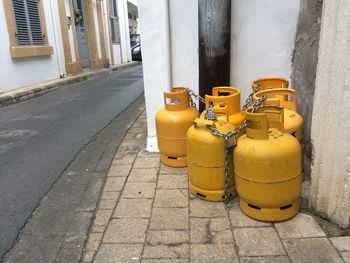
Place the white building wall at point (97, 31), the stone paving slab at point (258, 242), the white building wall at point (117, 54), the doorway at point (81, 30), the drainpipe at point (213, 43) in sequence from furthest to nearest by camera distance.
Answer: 1. the white building wall at point (117, 54)
2. the white building wall at point (97, 31)
3. the doorway at point (81, 30)
4. the drainpipe at point (213, 43)
5. the stone paving slab at point (258, 242)

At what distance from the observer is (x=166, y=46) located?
432 cm

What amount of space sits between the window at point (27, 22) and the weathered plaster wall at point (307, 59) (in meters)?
10.1

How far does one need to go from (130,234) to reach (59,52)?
42.0 feet

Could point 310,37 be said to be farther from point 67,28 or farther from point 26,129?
point 67,28

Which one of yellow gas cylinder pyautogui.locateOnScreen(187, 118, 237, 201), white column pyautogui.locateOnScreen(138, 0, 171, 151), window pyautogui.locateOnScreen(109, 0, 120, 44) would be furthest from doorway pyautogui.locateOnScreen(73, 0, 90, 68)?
yellow gas cylinder pyautogui.locateOnScreen(187, 118, 237, 201)

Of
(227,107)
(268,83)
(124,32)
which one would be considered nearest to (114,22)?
(124,32)

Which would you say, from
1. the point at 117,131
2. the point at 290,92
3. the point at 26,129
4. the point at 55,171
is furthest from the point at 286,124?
the point at 26,129

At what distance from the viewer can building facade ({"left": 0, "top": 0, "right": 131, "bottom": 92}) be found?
35.4 feet

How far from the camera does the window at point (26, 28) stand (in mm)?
10852

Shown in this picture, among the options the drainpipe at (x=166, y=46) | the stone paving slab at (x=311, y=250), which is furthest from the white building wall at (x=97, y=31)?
the stone paving slab at (x=311, y=250)

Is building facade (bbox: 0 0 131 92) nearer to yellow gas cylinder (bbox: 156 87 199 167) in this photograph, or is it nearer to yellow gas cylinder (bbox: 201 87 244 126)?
yellow gas cylinder (bbox: 156 87 199 167)

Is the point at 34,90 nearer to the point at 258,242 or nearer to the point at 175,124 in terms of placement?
the point at 175,124

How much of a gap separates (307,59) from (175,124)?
163 cm

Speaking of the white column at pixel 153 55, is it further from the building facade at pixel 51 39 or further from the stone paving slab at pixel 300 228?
the building facade at pixel 51 39
